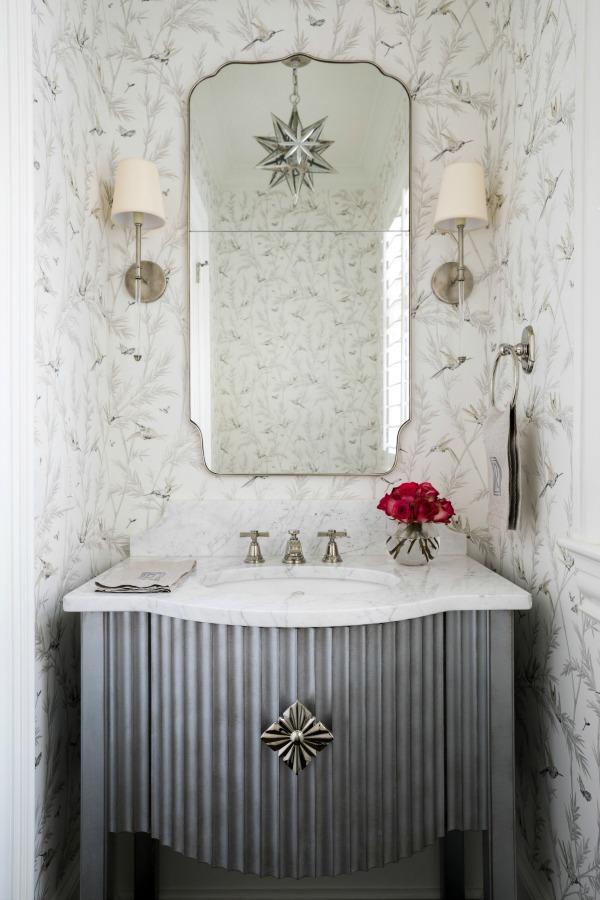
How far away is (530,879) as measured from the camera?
5.04 ft

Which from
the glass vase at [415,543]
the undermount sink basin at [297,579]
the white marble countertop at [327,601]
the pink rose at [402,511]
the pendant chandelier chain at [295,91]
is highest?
the pendant chandelier chain at [295,91]

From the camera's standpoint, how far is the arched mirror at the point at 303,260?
184 centimetres

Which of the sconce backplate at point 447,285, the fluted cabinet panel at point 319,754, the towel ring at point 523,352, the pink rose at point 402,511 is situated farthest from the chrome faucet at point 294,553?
the sconce backplate at point 447,285

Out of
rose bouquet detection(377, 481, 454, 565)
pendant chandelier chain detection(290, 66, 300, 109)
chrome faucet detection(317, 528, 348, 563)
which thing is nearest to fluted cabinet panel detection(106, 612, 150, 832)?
chrome faucet detection(317, 528, 348, 563)

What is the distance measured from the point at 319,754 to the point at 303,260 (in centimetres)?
126

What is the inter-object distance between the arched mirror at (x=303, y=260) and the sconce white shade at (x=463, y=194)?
146 millimetres

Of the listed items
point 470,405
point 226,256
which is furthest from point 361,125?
point 470,405

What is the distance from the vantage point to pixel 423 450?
1865 millimetres

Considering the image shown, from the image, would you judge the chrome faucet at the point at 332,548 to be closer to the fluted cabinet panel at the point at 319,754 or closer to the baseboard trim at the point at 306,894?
the fluted cabinet panel at the point at 319,754

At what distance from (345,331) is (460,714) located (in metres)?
1.03

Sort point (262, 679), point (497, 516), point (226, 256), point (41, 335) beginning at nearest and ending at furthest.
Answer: point (262, 679) → point (41, 335) → point (497, 516) → point (226, 256)

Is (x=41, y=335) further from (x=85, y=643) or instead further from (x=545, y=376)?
(x=545, y=376)

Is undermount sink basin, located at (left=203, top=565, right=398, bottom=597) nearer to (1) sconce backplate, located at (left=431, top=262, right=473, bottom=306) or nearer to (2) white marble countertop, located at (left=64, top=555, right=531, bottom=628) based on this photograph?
(2) white marble countertop, located at (left=64, top=555, right=531, bottom=628)

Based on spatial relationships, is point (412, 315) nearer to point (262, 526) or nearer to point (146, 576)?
point (262, 526)
